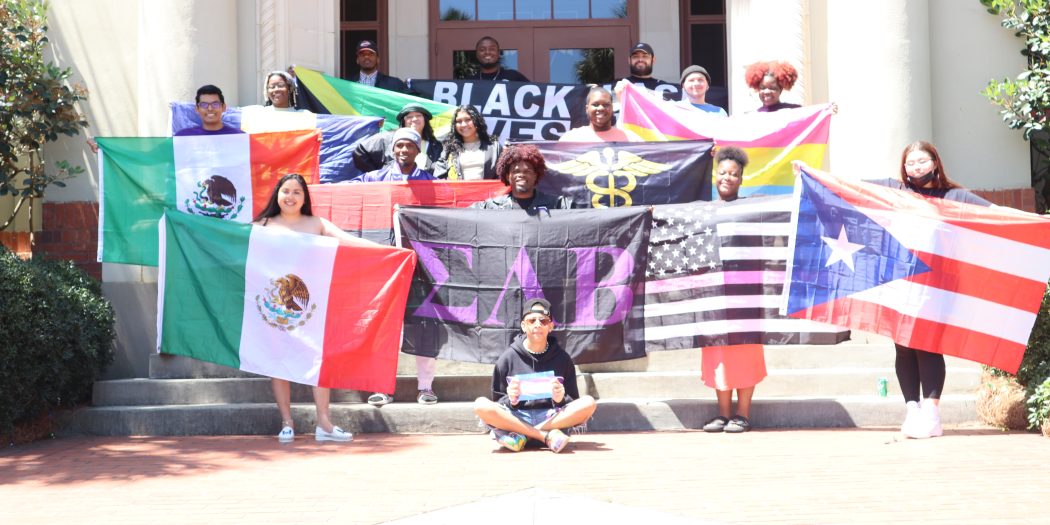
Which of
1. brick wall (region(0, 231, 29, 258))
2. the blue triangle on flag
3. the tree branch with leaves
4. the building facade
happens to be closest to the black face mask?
the blue triangle on flag

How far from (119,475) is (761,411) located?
457 cm

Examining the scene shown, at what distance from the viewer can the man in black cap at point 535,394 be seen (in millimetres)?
7555

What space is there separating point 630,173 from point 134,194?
4.23 metres

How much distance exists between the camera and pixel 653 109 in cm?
1062

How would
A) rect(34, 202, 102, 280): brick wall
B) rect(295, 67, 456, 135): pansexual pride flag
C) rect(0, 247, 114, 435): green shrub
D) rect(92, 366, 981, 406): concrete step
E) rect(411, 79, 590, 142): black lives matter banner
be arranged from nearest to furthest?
rect(0, 247, 114, 435): green shrub
rect(92, 366, 981, 406): concrete step
rect(34, 202, 102, 280): brick wall
rect(295, 67, 456, 135): pansexual pride flag
rect(411, 79, 590, 142): black lives matter banner

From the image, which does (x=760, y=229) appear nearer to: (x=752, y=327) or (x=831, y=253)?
(x=831, y=253)

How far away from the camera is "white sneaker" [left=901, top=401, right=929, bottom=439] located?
25.6 feet

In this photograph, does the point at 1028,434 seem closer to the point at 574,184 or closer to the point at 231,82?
the point at 574,184

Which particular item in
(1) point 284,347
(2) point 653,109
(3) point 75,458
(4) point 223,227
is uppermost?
(2) point 653,109

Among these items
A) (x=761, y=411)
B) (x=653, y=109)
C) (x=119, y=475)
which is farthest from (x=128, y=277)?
(x=761, y=411)

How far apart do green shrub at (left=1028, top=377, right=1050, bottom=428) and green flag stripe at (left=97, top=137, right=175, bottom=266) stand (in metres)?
6.94

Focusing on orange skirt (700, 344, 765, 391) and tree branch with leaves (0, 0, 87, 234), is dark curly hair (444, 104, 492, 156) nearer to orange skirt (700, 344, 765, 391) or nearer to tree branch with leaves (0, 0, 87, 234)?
orange skirt (700, 344, 765, 391)

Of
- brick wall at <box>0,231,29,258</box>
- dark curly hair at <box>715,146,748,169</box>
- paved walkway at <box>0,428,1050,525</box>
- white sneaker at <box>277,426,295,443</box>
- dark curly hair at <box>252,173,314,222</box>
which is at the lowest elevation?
paved walkway at <box>0,428,1050,525</box>

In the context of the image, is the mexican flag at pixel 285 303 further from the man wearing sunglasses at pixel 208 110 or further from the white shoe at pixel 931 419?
the white shoe at pixel 931 419
